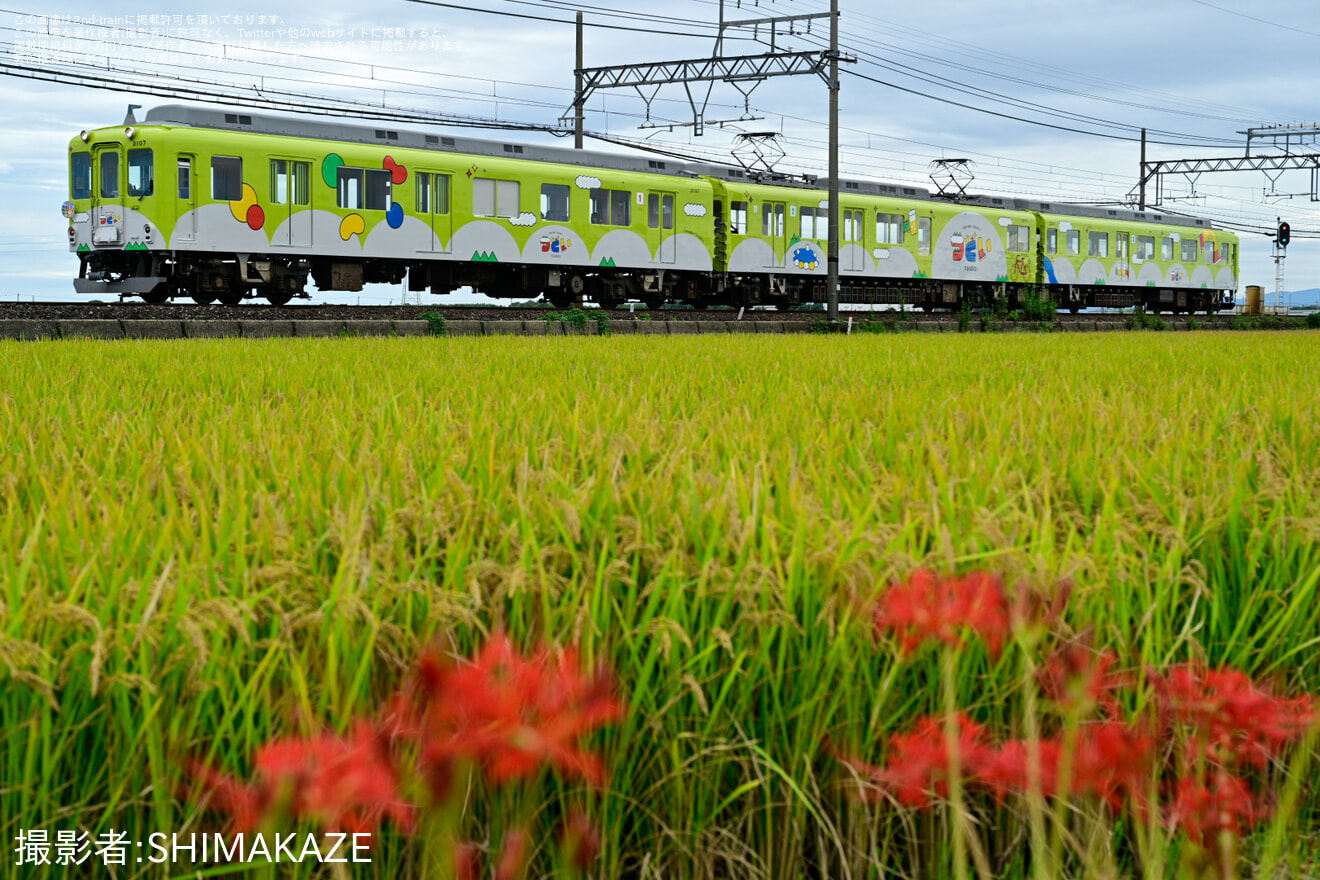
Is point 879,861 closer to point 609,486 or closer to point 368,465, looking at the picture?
point 609,486

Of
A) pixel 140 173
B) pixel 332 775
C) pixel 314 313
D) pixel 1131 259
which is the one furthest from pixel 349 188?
pixel 1131 259

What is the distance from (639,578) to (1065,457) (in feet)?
4.45

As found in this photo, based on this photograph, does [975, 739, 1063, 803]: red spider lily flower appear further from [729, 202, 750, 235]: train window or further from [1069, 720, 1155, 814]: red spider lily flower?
[729, 202, 750, 235]: train window

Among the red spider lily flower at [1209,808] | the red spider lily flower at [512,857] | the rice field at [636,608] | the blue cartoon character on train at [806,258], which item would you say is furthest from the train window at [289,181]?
the red spider lily flower at [1209,808]

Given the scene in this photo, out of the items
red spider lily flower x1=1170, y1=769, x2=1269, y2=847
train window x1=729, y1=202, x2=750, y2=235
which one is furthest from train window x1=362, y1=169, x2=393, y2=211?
red spider lily flower x1=1170, y1=769, x2=1269, y2=847

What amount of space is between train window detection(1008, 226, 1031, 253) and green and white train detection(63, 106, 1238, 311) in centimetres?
8

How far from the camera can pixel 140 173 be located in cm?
1831

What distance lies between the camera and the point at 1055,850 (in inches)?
45.8

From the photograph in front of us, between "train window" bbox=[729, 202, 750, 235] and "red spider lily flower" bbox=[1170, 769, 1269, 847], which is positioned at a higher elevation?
"train window" bbox=[729, 202, 750, 235]

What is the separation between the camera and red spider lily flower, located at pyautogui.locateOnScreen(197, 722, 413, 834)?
3.13ft

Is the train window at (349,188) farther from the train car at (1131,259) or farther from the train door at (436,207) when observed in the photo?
the train car at (1131,259)

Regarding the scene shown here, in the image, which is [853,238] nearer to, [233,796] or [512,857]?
[233,796]

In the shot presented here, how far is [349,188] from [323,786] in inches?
782

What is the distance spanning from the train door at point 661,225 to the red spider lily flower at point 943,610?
2314cm
